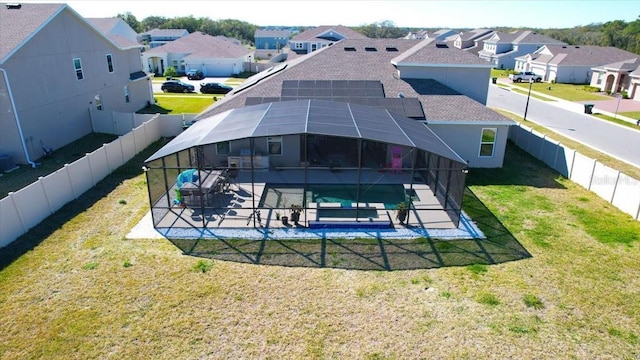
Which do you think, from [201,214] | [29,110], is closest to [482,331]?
[201,214]

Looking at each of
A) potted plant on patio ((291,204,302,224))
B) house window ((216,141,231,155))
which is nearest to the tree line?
house window ((216,141,231,155))

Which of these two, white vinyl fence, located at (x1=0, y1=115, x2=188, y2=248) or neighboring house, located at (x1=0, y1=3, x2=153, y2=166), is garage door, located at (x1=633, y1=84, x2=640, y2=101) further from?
neighboring house, located at (x1=0, y1=3, x2=153, y2=166)

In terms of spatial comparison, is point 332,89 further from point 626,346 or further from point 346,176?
point 626,346

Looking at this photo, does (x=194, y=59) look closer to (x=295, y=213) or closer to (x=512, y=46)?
(x=295, y=213)

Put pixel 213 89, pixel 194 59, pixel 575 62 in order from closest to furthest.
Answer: pixel 213 89 < pixel 575 62 < pixel 194 59

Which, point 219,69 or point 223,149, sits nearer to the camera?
point 223,149

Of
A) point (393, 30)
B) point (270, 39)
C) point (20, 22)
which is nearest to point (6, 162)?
point (20, 22)

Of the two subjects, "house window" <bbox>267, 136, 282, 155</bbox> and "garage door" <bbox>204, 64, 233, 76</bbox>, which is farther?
"garage door" <bbox>204, 64, 233, 76</bbox>

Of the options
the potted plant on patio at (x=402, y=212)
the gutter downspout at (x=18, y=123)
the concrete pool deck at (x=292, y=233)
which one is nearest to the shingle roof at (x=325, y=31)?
the gutter downspout at (x=18, y=123)
